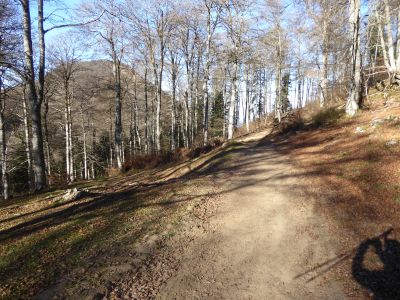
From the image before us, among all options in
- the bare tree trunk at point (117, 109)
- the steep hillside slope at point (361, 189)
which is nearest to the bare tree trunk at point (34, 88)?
the bare tree trunk at point (117, 109)

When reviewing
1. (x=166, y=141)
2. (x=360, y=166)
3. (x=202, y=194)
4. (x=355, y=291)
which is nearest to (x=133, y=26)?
(x=202, y=194)

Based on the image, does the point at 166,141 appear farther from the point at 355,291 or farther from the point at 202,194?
the point at 355,291

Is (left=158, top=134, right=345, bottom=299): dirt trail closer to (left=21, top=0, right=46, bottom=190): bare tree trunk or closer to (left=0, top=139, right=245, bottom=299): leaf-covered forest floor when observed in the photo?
(left=0, top=139, right=245, bottom=299): leaf-covered forest floor

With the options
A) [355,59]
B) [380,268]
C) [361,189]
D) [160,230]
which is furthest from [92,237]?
[355,59]

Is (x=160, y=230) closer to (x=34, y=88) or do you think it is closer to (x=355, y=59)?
(x=34, y=88)

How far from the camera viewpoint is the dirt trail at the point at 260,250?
5098 mm

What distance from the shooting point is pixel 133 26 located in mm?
20875

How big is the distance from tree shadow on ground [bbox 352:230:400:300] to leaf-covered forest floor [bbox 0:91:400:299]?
17mm

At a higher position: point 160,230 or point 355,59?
point 355,59

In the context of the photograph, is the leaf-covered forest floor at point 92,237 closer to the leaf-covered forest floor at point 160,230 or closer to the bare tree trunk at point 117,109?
the leaf-covered forest floor at point 160,230

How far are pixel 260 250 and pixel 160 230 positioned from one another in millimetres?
2205

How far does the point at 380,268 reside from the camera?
5547mm

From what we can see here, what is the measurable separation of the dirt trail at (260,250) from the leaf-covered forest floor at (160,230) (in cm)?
22

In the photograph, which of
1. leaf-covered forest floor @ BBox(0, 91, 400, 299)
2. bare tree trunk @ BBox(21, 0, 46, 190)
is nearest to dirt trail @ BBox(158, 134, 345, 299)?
leaf-covered forest floor @ BBox(0, 91, 400, 299)
